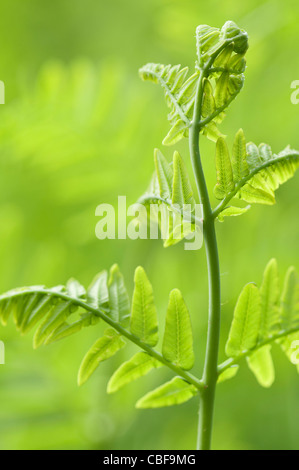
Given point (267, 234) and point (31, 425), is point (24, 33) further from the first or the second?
point (31, 425)

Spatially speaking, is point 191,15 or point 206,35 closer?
point 206,35

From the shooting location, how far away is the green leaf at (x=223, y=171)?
428 mm

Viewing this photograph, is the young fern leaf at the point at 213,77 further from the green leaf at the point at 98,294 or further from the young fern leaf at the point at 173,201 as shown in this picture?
the green leaf at the point at 98,294

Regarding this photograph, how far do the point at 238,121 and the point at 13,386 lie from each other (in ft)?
2.17

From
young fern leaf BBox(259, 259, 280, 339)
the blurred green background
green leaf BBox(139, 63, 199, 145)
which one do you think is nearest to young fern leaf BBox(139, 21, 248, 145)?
green leaf BBox(139, 63, 199, 145)

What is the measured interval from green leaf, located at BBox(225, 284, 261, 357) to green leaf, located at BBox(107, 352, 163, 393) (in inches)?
2.6

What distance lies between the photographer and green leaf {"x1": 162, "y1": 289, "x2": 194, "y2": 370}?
17.6 inches

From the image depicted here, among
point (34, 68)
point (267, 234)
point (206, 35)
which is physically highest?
point (34, 68)

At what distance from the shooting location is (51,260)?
1062mm

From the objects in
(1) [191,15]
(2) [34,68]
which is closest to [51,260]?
(1) [191,15]

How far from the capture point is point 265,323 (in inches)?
18.2

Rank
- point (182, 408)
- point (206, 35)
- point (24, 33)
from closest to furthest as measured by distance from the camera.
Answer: point (206, 35), point (182, 408), point (24, 33)

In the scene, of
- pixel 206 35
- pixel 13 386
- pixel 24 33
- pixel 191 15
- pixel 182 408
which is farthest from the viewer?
pixel 24 33

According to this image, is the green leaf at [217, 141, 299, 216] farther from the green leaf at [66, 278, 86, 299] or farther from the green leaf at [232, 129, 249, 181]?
the green leaf at [66, 278, 86, 299]
